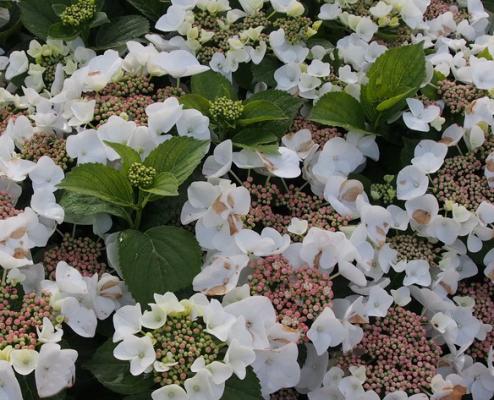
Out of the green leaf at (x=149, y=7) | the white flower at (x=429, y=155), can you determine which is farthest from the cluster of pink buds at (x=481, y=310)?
the green leaf at (x=149, y=7)

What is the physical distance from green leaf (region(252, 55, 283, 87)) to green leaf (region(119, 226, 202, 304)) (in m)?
0.45

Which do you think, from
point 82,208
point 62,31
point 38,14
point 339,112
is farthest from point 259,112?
point 38,14

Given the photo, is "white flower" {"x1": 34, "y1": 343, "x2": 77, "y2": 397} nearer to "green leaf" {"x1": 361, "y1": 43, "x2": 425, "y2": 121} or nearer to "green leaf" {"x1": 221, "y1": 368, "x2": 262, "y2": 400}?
"green leaf" {"x1": 221, "y1": 368, "x2": 262, "y2": 400}

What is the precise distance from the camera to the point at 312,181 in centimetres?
156

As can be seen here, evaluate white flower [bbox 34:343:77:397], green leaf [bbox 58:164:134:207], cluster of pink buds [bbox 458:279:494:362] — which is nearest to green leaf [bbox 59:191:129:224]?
green leaf [bbox 58:164:134:207]

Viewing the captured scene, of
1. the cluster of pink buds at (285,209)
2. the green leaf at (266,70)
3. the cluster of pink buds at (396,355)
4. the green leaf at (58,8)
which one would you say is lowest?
the cluster of pink buds at (396,355)

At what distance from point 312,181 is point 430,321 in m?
0.35

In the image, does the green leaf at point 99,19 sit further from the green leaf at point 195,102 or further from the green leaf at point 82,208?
the green leaf at point 82,208

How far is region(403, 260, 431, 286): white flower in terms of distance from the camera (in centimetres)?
146

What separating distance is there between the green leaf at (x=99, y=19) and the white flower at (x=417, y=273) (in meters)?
0.84

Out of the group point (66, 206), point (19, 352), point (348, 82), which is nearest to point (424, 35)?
point (348, 82)

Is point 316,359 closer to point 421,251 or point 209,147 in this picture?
point 421,251

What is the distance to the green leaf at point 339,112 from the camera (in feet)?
5.19

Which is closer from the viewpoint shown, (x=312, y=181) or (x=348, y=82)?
(x=312, y=181)
